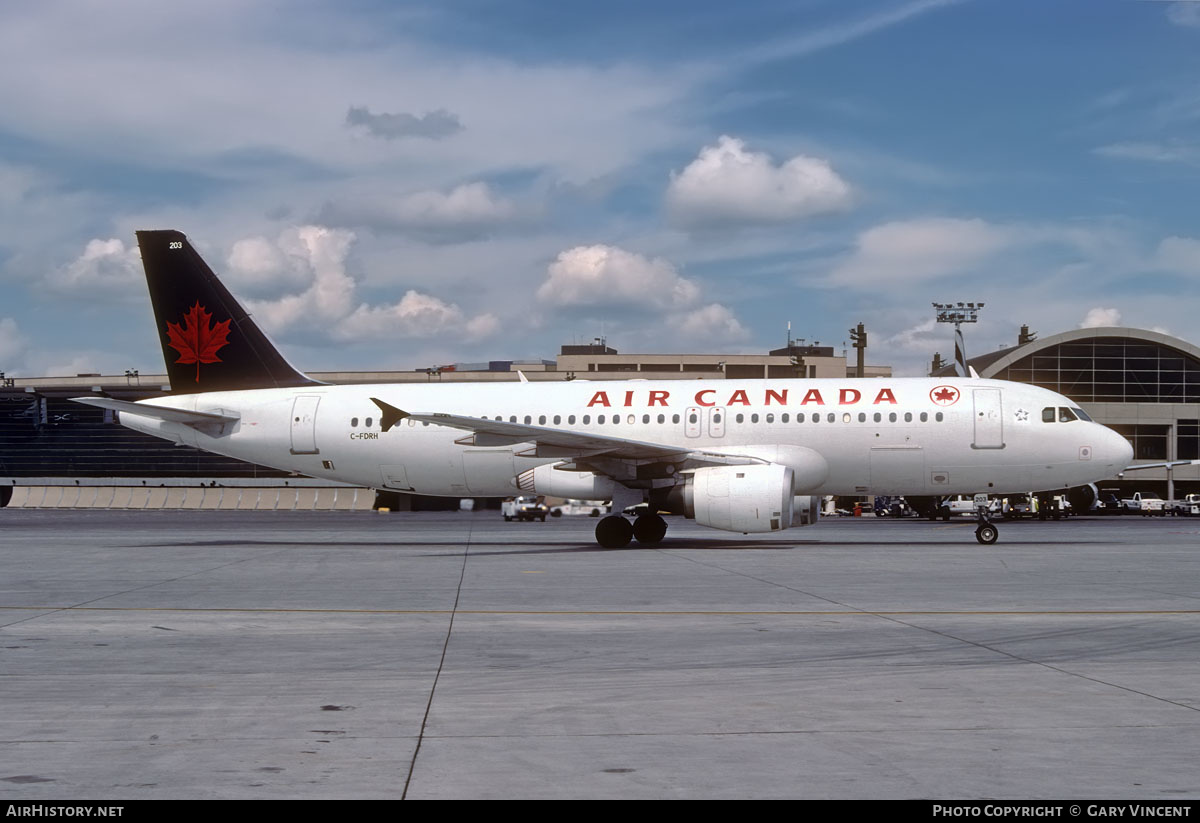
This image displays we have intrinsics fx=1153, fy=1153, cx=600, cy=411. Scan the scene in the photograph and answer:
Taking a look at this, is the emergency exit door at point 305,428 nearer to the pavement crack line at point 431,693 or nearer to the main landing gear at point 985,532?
the pavement crack line at point 431,693

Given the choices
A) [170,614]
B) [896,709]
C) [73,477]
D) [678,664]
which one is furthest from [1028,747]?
[73,477]

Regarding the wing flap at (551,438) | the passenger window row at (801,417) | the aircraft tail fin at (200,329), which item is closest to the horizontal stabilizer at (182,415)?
the aircraft tail fin at (200,329)

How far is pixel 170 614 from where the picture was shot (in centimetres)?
1477

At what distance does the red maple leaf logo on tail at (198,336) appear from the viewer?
1282 inches

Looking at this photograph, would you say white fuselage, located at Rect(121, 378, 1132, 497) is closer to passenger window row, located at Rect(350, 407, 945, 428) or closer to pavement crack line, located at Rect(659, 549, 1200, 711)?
passenger window row, located at Rect(350, 407, 945, 428)

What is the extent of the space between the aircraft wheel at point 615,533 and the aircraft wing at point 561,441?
2.00m

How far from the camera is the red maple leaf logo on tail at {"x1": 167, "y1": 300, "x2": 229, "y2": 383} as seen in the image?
32.6m

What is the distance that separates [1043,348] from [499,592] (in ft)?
296

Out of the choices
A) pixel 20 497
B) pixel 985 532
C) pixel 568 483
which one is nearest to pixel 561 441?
pixel 568 483

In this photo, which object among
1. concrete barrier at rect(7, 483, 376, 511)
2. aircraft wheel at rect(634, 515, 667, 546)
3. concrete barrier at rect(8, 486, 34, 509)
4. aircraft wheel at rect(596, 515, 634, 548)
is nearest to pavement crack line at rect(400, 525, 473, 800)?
aircraft wheel at rect(596, 515, 634, 548)

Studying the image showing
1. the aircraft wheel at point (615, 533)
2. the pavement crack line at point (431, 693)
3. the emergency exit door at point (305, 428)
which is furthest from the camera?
the emergency exit door at point (305, 428)

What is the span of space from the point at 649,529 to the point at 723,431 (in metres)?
3.20

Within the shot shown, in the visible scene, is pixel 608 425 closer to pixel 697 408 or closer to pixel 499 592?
pixel 697 408

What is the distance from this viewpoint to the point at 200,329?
107ft
